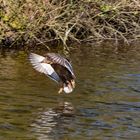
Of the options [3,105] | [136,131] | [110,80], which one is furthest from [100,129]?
[110,80]

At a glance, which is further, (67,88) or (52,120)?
(67,88)

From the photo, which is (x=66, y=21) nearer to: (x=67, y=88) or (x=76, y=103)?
(x=67, y=88)

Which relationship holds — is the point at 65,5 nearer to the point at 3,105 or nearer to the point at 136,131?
the point at 3,105

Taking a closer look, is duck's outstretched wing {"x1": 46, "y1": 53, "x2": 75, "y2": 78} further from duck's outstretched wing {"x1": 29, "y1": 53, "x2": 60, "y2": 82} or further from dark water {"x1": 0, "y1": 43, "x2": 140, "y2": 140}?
dark water {"x1": 0, "y1": 43, "x2": 140, "y2": 140}

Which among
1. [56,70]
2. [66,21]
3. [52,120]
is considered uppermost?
[66,21]

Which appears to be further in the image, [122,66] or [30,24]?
[30,24]

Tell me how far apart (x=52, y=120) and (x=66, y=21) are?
6514 millimetres

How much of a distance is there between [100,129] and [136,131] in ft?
1.58

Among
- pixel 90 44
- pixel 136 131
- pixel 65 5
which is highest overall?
pixel 65 5

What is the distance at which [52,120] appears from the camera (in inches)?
347

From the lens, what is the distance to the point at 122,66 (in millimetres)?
12953

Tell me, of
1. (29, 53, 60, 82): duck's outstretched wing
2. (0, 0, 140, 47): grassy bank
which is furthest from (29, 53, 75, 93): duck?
(0, 0, 140, 47): grassy bank

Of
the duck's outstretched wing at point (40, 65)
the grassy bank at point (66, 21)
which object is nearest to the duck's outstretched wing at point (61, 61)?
the duck's outstretched wing at point (40, 65)

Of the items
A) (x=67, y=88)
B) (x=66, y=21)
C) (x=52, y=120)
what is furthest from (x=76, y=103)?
(x=66, y=21)
